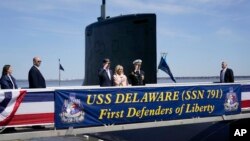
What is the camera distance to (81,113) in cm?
774

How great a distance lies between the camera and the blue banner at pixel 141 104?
763 centimetres

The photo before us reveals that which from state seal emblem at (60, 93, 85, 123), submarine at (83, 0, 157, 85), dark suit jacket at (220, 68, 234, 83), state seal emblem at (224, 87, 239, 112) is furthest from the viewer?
dark suit jacket at (220, 68, 234, 83)

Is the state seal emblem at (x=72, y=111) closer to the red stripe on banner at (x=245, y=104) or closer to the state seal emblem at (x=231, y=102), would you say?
the state seal emblem at (x=231, y=102)

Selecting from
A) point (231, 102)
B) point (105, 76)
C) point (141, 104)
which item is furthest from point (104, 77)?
point (231, 102)

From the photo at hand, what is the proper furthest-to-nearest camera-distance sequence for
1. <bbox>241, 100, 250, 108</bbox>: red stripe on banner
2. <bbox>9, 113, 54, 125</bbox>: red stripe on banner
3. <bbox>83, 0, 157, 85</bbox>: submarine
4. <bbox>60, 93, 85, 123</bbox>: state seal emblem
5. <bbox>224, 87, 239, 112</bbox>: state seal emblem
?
1. <bbox>83, 0, 157, 85</bbox>: submarine
2. <bbox>241, 100, 250, 108</bbox>: red stripe on banner
3. <bbox>224, 87, 239, 112</bbox>: state seal emblem
4. <bbox>60, 93, 85, 123</bbox>: state seal emblem
5. <bbox>9, 113, 54, 125</bbox>: red stripe on banner

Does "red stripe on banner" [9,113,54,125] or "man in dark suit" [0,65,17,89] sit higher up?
"man in dark suit" [0,65,17,89]

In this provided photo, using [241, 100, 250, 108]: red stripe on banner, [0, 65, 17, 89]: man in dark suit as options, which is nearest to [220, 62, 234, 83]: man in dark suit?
[241, 100, 250, 108]: red stripe on banner

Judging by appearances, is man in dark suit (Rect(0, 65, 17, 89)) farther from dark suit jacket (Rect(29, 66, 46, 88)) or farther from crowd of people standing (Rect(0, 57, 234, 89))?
dark suit jacket (Rect(29, 66, 46, 88))

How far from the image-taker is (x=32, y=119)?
725 centimetres

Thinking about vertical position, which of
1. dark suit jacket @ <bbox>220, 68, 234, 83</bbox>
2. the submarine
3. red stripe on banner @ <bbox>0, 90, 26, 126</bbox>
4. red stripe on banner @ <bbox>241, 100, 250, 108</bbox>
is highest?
the submarine

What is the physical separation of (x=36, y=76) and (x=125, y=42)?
3427 mm

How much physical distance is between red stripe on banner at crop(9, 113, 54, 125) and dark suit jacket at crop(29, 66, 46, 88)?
1127 mm

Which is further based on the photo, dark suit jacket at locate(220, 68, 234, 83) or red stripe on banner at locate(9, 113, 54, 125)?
dark suit jacket at locate(220, 68, 234, 83)

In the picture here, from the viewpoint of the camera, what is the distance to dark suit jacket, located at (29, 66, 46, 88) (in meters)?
8.25
